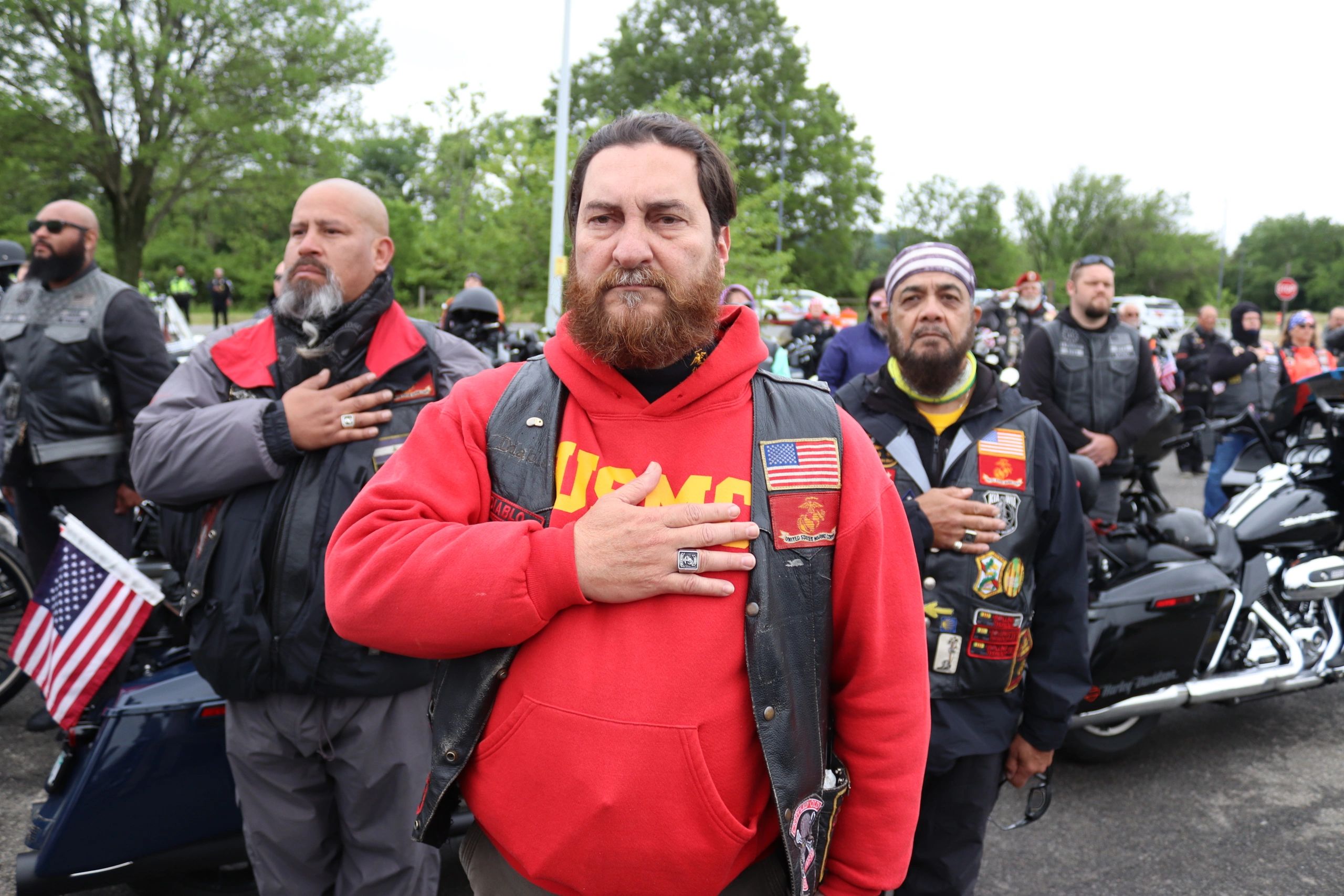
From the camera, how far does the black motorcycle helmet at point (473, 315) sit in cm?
564

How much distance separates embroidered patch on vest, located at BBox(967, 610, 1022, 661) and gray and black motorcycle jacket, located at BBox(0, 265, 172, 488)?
3.57m

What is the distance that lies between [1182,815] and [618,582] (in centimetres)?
351

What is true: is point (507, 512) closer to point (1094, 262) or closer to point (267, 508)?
point (267, 508)

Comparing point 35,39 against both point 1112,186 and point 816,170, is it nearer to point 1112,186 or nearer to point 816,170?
point 816,170

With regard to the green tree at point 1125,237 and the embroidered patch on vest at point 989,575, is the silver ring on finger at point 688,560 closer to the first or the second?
the embroidered patch on vest at point 989,575

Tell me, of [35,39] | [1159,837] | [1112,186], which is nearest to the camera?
[1159,837]

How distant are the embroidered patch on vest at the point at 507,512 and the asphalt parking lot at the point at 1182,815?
8.36 ft

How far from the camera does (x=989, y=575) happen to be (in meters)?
2.44

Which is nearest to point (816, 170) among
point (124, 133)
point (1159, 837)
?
point (124, 133)

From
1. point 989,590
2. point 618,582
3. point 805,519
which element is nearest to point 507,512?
point 618,582

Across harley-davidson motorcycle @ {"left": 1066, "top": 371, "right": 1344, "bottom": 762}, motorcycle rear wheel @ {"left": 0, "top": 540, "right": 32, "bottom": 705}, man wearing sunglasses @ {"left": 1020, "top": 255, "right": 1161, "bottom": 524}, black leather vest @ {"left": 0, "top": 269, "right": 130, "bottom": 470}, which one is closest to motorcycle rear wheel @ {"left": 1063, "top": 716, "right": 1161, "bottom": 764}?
harley-davidson motorcycle @ {"left": 1066, "top": 371, "right": 1344, "bottom": 762}

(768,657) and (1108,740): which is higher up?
(768,657)

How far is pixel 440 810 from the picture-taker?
1568 millimetres

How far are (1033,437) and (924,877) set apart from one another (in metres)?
1.19
